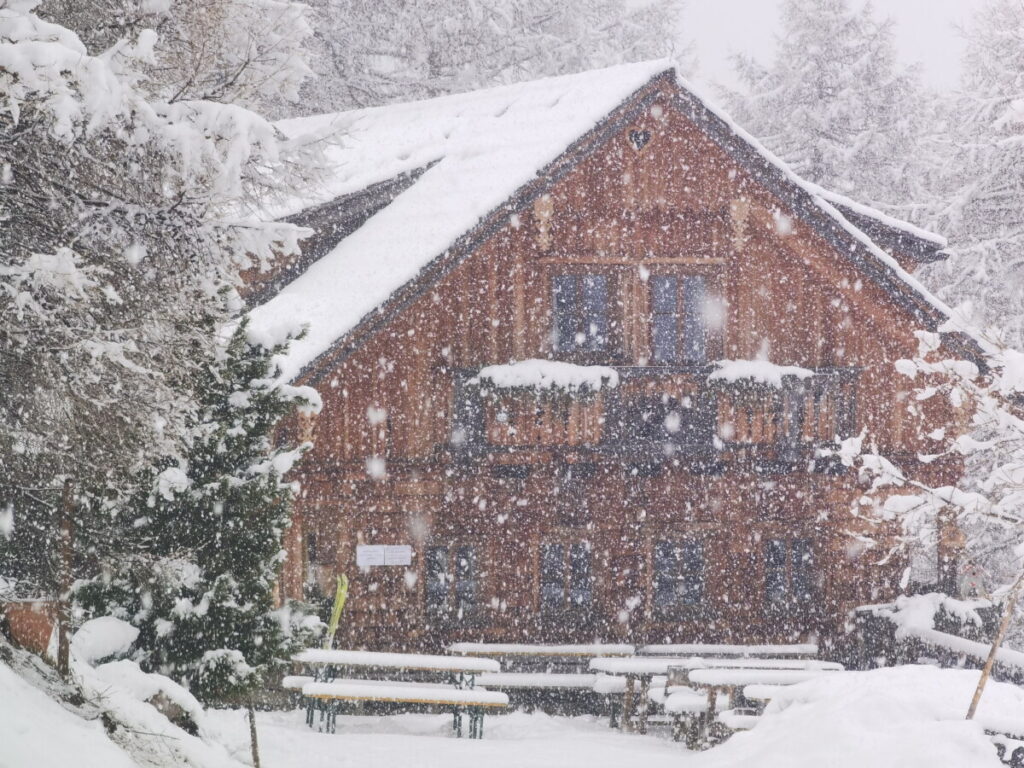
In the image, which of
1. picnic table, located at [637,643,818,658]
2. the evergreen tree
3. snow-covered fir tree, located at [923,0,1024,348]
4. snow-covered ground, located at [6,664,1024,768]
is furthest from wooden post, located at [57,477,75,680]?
snow-covered fir tree, located at [923,0,1024,348]

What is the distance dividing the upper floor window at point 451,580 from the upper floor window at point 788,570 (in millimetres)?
4239

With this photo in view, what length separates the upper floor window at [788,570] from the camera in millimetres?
16938

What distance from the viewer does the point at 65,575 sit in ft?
25.4

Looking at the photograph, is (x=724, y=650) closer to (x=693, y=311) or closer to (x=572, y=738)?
(x=572, y=738)

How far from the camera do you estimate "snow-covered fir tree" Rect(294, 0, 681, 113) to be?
29.0 metres

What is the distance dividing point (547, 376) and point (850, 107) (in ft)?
52.1

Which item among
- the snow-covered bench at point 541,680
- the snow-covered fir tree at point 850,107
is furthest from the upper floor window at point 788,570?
the snow-covered fir tree at point 850,107

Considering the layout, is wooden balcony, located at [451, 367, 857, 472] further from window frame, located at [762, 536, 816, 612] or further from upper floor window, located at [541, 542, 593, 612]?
upper floor window, located at [541, 542, 593, 612]

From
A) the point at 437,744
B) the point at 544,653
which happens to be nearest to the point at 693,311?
the point at 544,653

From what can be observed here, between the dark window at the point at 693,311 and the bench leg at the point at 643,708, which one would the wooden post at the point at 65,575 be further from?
the dark window at the point at 693,311

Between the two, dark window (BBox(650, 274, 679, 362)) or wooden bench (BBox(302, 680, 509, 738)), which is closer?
wooden bench (BBox(302, 680, 509, 738))

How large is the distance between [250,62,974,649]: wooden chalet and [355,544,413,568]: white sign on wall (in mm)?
27

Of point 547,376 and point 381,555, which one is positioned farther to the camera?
point 381,555

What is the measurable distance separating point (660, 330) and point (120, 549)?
9.75m
